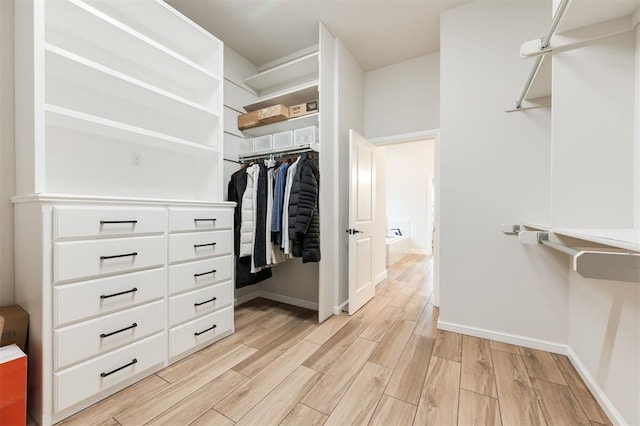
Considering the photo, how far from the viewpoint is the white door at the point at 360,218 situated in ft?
8.34

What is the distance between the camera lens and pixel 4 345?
1229 mm

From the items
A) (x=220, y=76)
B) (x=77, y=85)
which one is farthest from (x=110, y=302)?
(x=220, y=76)

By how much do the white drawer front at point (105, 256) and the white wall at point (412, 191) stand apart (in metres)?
5.54

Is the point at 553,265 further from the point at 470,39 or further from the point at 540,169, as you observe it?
the point at 470,39

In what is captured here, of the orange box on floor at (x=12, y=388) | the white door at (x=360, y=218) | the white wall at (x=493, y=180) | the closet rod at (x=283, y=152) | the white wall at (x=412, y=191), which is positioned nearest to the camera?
the orange box on floor at (x=12, y=388)

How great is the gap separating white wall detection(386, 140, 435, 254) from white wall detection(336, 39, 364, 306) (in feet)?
11.3

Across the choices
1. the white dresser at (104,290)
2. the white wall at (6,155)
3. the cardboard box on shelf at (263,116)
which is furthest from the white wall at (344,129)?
the white wall at (6,155)

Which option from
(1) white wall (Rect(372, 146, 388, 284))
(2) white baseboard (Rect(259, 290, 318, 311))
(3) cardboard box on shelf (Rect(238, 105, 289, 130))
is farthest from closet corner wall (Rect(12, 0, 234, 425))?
(1) white wall (Rect(372, 146, 388, 284))

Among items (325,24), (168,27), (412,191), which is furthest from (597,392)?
(412,191)

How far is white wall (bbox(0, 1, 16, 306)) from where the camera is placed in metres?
1.41

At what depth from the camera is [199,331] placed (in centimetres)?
183

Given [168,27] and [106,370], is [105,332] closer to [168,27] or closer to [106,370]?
[106,370]

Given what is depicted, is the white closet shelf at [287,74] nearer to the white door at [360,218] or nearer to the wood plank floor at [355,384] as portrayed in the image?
the white door at [360,218]

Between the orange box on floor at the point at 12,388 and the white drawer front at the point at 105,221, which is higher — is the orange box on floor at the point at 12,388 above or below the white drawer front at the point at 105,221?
below
